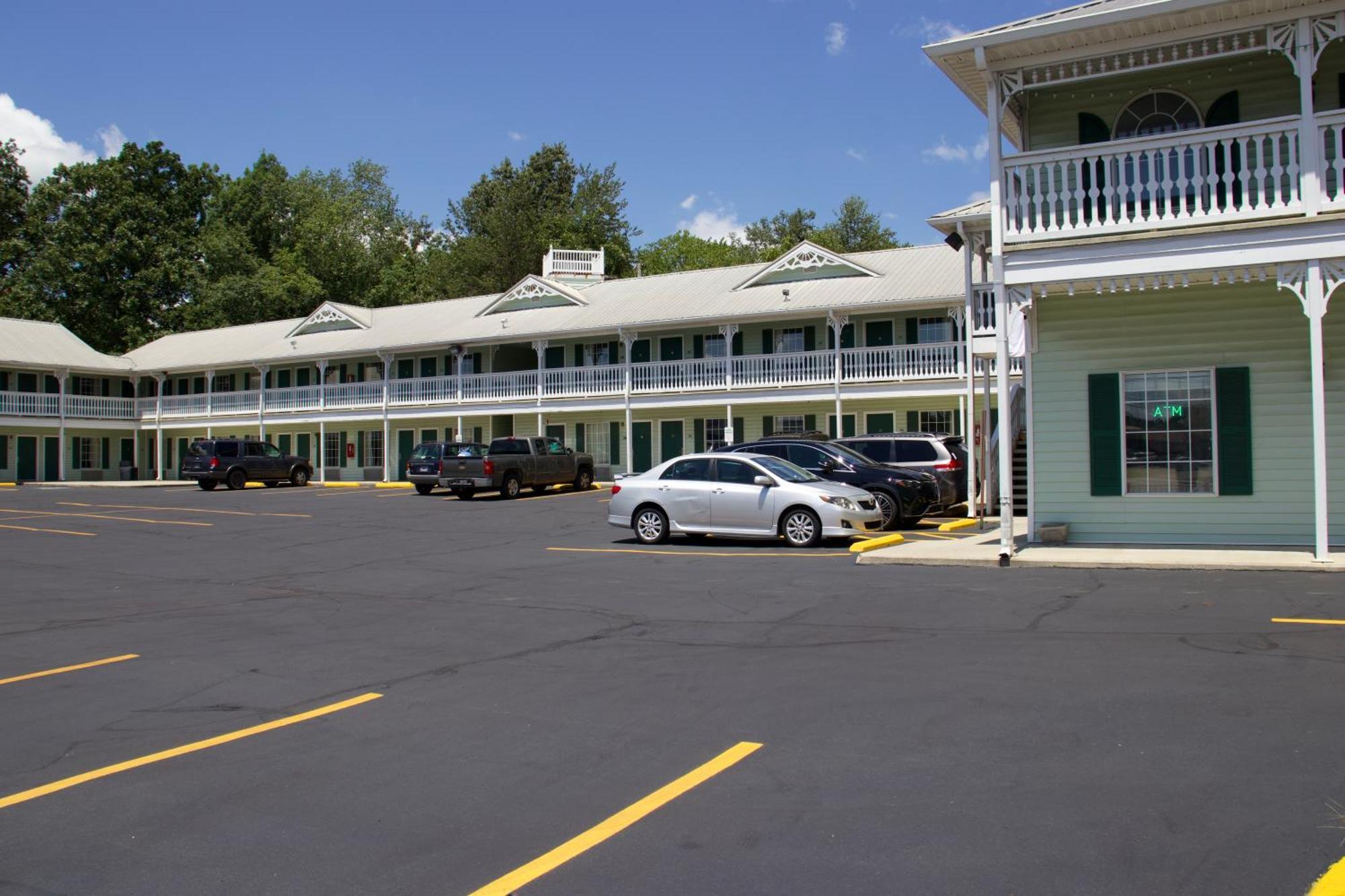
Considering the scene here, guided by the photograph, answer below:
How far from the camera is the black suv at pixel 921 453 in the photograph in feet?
70.6

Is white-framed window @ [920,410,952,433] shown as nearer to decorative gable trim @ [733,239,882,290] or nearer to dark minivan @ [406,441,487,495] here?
decorative gable trim @ [733,239,882,290]

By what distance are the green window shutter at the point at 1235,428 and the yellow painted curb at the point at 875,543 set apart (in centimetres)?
450

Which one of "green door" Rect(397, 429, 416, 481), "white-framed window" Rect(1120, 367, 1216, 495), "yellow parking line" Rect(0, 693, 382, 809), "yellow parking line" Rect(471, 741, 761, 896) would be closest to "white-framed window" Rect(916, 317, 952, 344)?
"white-framed window" Rect(1120, 367, 1216, 495)

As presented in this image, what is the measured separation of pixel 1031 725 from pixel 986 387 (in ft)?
44.4

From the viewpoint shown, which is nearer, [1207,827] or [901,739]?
[1207,827]

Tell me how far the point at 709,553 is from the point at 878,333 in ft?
63.8

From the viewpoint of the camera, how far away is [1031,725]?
6168 mm

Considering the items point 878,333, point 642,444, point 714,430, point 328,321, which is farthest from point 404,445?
point 878,333

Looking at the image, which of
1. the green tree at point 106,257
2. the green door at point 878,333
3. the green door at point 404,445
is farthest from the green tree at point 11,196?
the green door at point 878,333

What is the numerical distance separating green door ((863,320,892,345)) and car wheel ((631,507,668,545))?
59.0 ft

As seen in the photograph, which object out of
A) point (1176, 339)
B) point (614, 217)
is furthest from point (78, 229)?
point (1176, 339)

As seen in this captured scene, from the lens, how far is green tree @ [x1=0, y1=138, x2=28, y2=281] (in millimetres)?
68438

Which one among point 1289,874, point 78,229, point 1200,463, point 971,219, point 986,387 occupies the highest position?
point 78,229

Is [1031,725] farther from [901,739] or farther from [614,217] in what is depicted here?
[614,217]
